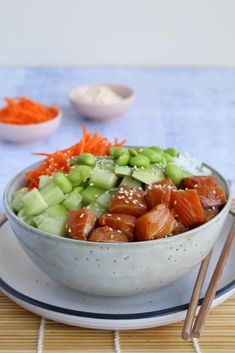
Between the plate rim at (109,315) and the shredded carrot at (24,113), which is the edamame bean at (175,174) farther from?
the shredded carrot at (24,113)

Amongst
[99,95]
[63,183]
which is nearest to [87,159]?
[63,183]

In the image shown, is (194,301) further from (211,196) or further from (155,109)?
(155,109)

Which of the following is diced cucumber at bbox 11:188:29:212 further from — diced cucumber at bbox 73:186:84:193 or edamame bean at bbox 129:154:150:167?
edamame bean at bbox 129:154:150:167

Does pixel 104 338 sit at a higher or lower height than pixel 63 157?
lower

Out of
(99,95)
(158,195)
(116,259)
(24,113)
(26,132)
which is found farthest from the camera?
(99,95)

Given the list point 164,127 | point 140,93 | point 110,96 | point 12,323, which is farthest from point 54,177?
point 140,93
